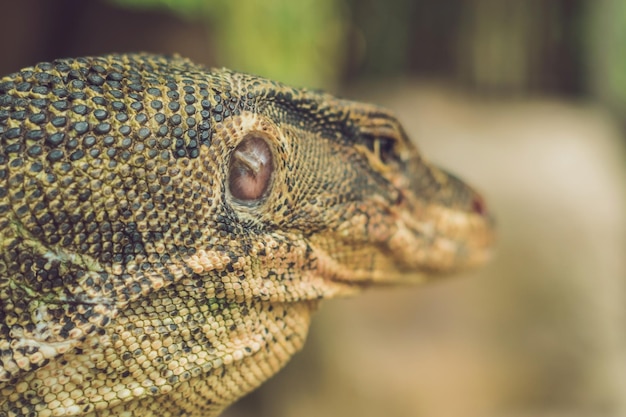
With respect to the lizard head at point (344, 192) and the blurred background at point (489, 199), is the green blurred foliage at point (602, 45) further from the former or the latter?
the lizard head at point (344, 192)

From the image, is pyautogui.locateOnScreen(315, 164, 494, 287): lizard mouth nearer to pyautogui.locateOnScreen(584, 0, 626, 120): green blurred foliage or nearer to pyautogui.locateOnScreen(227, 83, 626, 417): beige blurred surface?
pyautogui.locateOnScreen(227, 83, 626, 417): beige blurred surface

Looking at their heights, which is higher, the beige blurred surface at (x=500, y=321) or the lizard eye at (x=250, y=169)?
the lizard eye at (x=250, y=169)

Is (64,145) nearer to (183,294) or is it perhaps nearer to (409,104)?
(183,294)

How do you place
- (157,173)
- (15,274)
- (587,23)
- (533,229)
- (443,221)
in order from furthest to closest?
(587,23) < (533,229) < (443,221) < (157,173) < (15,274)

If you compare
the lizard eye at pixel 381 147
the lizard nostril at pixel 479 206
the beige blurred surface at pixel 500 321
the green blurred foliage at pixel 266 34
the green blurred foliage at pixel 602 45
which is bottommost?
the beige blurred surface at pixel 500 321

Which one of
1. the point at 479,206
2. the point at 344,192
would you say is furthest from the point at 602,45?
the point at 344,192

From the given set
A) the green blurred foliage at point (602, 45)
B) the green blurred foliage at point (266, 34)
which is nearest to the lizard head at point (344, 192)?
the green blurred foliage at point (266, 34)

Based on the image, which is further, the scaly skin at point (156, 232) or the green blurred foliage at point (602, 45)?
the green blurred foliage at point (602, 45)

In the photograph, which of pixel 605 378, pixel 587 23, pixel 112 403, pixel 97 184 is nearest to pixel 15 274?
pixel 97 184
